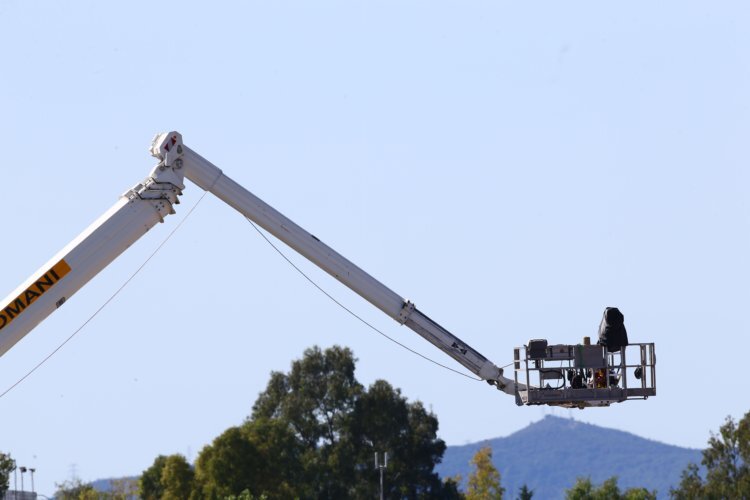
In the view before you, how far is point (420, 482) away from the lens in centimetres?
14588

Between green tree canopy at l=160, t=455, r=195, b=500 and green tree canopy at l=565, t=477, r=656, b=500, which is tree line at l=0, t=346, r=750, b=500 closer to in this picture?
green tree canopy at l=160, t=455, r=195, b=500

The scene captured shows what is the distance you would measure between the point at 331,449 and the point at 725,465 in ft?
142

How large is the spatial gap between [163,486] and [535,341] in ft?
311

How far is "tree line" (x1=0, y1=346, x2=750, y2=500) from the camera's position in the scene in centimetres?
13125

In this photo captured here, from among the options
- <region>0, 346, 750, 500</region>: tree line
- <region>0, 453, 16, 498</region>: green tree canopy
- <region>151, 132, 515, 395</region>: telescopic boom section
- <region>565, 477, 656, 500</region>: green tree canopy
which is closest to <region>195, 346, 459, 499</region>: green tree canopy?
<region>0, 346, 750, 500</region>: tree line

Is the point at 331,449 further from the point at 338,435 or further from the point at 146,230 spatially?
the point at 146,230

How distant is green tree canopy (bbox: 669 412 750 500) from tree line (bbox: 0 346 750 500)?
10 centimetres

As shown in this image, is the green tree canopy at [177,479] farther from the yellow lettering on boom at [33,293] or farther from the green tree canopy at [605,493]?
the yellow lettering on boom at [33,293]

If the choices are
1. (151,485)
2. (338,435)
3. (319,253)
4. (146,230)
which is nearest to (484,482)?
(338,435)

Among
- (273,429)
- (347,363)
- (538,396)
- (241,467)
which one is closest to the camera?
(538,396)

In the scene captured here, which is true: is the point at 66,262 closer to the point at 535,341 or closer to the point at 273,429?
the point at 535,341

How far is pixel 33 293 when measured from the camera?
143 feet

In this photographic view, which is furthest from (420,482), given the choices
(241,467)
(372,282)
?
(372,282)

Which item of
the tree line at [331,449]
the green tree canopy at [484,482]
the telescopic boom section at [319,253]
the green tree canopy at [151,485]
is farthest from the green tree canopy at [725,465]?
the telescopic boom section at [319,253]
